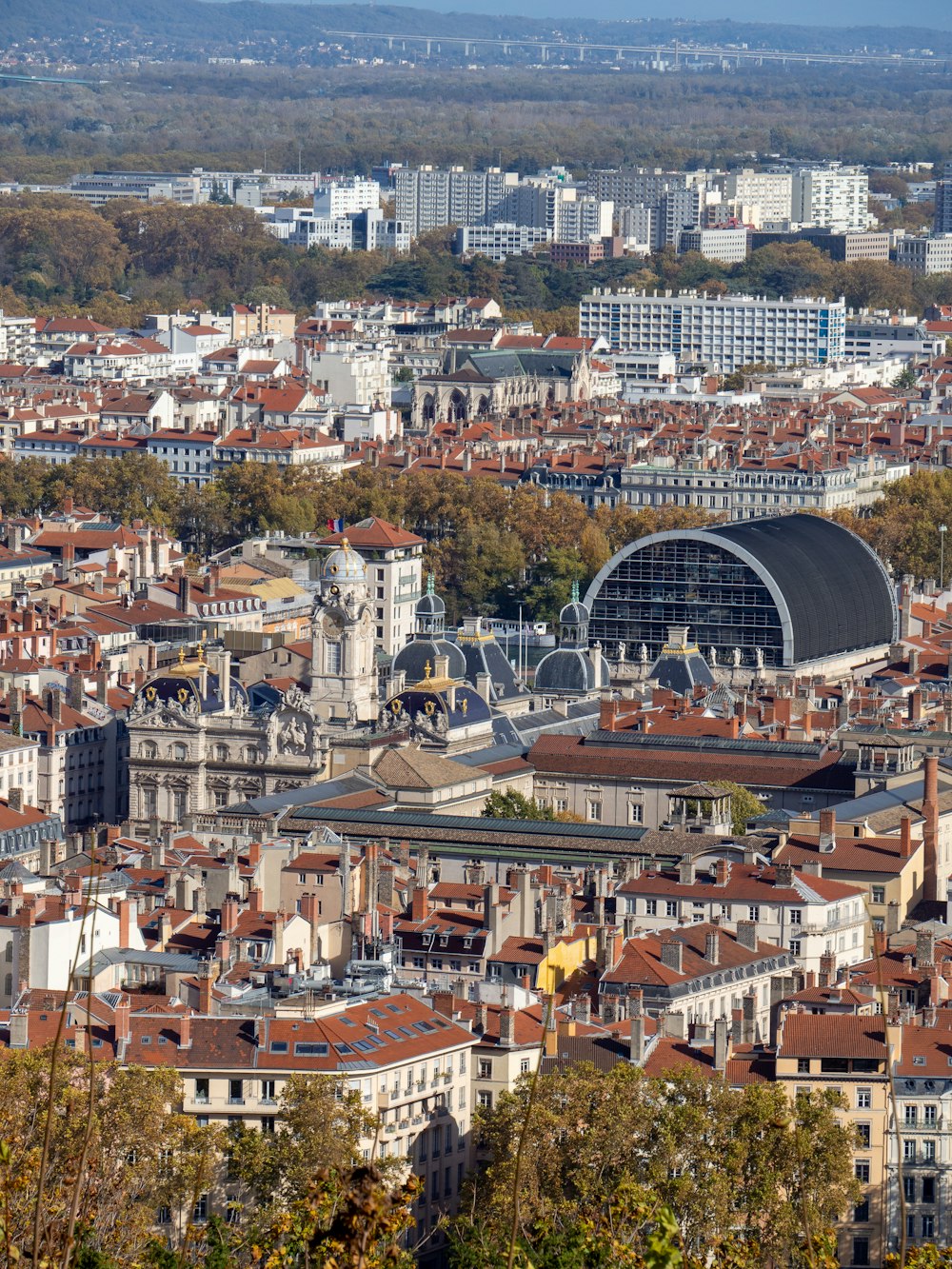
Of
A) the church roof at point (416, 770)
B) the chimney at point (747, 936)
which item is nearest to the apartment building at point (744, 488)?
the church roof at point (416, 770)

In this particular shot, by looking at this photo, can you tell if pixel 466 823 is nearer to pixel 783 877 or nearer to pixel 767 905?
pixel 783 877

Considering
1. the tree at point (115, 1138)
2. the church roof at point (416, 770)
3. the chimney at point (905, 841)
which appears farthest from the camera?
the church roof at point (416, 770)

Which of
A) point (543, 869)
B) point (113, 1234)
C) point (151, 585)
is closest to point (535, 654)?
point (151, 585)

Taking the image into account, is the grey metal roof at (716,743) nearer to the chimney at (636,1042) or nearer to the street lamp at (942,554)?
the chimney at (636,1042)

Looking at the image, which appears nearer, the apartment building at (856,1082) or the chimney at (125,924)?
the apartment building at (856,1082)

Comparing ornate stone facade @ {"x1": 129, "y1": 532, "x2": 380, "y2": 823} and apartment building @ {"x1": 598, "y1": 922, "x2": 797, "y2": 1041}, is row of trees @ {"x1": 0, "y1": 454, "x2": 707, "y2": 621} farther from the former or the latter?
apartment building @ {"x1": 598, "y1": 922, "x2": 797, "y2": 1041}

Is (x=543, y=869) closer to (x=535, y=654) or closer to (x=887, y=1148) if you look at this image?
(x=887, y=1148)

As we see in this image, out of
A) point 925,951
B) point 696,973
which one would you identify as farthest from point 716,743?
point 696,973
